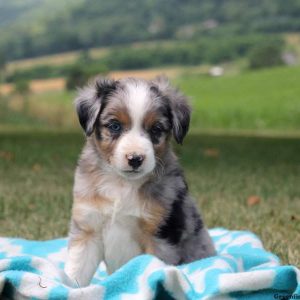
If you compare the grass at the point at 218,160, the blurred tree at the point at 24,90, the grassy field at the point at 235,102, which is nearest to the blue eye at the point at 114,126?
the grass at the point at 218,160

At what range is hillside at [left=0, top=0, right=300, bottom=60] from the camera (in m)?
22.8

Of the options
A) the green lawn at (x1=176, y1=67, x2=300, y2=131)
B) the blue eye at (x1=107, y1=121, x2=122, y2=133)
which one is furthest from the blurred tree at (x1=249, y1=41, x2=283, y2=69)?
the blue eye at (x1=107, y1=121, x2=122, y2=133)

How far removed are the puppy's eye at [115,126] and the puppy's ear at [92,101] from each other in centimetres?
16

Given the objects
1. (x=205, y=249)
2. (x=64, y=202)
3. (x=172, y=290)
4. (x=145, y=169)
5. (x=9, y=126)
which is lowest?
(x=9, y=126)

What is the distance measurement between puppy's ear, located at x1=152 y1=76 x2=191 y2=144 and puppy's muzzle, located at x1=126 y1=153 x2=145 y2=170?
492mm

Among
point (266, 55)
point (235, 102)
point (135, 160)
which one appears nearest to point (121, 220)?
point (135, 160)

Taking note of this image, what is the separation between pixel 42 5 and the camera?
25828 millimetres

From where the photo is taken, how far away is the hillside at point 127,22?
22797mm

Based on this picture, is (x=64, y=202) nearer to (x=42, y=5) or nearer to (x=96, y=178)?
(x=96, y=178)

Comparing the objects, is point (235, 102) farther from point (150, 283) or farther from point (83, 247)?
point (150, 283)

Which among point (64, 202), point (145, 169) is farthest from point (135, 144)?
point (64, 202)

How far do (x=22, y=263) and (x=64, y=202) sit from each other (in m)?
3.64

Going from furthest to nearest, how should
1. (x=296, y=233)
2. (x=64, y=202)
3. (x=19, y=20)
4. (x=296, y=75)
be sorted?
(x=19, y=20)
(x=296, y=75)
(x=64, y=202)
(x=296, y=233)

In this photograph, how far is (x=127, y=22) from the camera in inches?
963
